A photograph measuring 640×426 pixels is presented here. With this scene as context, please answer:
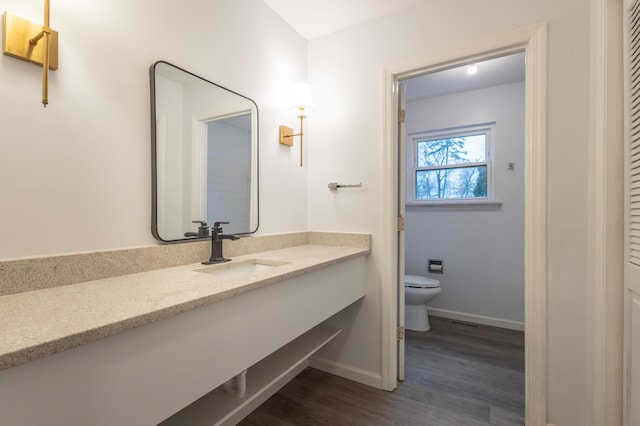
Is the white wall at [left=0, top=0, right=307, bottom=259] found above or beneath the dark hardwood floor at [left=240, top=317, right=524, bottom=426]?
above

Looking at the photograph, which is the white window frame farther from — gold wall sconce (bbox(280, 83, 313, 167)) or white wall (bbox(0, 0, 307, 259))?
white wall (bbox(0, 0, 307, 259))

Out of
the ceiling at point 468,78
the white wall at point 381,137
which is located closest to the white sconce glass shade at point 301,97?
the white wall at point 381,137

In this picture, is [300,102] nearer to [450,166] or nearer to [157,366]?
[157,366]

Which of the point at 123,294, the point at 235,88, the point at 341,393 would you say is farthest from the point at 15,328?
the point at 341,393

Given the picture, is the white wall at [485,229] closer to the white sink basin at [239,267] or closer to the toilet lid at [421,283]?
the toilet lid at [421,283]

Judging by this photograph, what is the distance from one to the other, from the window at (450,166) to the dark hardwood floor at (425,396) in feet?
5.03

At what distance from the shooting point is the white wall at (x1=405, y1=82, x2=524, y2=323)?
2.93m

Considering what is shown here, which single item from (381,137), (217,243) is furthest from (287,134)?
(217,243)

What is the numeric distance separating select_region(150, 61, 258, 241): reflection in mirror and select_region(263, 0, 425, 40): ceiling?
2.26 ft

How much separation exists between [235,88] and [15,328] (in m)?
1.47

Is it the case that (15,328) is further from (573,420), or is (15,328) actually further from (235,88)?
(573,420)

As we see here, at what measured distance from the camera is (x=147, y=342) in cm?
81

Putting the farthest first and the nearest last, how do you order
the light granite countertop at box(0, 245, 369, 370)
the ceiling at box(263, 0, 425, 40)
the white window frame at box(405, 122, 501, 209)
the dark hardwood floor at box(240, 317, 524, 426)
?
the white window frame at box(405, 122, 501, 209) < the ceiling at box(263, 0, 425, 40) < the dark hardwood floor at box(240, 317, 524, 426) < the light granite countertop at box(0, 245, 369, 370)

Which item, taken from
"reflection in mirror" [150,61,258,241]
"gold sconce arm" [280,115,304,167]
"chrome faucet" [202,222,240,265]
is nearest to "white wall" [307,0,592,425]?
"gold sconce arm" [280,115,304,167]
